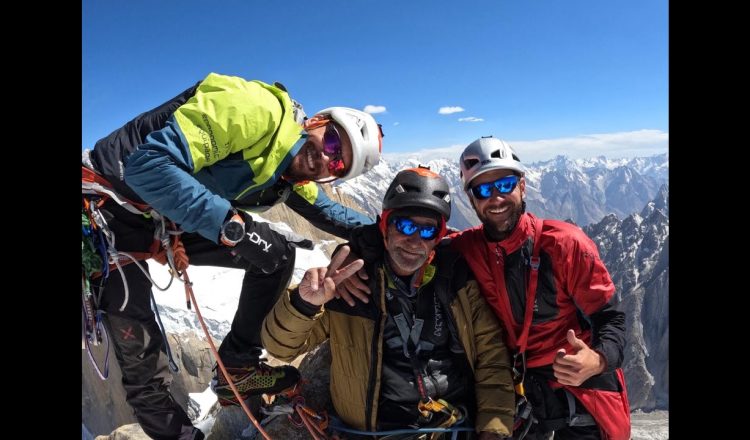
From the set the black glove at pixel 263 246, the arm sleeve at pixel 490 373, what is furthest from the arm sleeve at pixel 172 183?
the arm sleeve at pixel 490 373

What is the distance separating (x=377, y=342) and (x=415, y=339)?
394 mm

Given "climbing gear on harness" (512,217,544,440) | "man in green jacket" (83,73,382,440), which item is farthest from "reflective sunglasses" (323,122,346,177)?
"climbing gear on harness" (512,217,544,440)

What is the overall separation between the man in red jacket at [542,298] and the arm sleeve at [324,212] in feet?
3.84

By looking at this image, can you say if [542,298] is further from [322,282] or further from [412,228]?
[322,282]

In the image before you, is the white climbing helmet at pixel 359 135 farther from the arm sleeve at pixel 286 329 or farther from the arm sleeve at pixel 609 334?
the arm sleeve at pixel 609 334

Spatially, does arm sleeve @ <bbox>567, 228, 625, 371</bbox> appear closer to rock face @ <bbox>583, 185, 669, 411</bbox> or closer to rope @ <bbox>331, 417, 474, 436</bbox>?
rope @ <bbox>331, 417, 474, 436</bbox>

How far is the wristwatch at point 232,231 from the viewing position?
12.9 ft

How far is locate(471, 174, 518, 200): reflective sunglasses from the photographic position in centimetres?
486

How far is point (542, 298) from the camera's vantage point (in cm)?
462

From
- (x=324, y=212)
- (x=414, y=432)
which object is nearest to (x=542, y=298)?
(x=414, y=432)

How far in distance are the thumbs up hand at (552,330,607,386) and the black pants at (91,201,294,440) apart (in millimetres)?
2952
